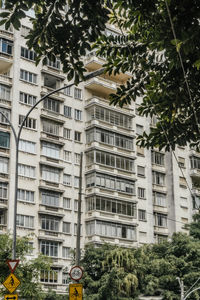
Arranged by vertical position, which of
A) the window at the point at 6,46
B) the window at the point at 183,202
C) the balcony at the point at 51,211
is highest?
the window at the point at 6,46

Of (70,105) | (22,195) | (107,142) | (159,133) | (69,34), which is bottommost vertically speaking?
(159,133)

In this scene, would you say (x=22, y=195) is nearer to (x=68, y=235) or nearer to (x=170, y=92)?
(x=68, y=235)

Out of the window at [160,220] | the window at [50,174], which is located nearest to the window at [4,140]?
the window at [50,174]

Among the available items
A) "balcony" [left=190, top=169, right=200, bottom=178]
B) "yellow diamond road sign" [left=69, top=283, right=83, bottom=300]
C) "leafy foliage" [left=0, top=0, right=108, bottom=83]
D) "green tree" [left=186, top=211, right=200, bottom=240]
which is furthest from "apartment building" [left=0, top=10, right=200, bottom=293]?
"leafy foliage" [left=0, top=0, right=108, bottom=83]

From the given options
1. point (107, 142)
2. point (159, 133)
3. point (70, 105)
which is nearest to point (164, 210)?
point (107, 142)

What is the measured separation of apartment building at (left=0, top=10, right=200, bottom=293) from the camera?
4794 cm

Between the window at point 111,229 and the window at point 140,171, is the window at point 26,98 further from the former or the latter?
the window at point 140,171

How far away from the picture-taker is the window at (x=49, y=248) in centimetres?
4759

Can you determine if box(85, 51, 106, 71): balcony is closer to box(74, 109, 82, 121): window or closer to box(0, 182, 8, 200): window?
box(74, 109, 82, 121): window

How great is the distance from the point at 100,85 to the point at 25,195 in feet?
49.8

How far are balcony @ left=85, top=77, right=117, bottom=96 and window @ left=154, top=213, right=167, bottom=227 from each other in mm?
13884

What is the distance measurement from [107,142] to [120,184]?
169 inches

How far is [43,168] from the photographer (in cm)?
4972

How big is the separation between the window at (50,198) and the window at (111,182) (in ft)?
12.5
